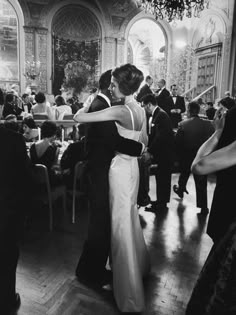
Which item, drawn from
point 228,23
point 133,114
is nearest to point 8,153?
point 133,114

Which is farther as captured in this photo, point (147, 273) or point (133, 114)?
point (147, 273)

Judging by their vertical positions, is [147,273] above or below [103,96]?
below

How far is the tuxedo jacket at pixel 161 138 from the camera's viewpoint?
423 cm

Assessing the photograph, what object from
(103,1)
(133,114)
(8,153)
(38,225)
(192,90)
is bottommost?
(38,225)

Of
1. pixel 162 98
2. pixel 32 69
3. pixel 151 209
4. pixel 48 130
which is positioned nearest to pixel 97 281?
pixel 48 130

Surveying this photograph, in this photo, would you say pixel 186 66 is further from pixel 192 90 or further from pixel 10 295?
pixel 10 295

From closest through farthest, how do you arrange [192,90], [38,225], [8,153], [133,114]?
[8,153] → [133,114] → [38,225] → [192,90]

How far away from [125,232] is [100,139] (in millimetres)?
744

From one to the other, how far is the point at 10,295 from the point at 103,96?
5.24ft

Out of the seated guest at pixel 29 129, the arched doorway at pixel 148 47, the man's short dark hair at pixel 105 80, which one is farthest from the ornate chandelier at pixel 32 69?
the man's short dark hair at pixel 105 80

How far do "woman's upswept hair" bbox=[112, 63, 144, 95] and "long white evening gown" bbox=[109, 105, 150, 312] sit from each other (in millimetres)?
277

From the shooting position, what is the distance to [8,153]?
1697 millimetres

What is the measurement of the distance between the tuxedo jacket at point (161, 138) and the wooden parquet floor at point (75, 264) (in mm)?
770

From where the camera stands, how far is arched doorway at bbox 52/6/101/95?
13.0m
